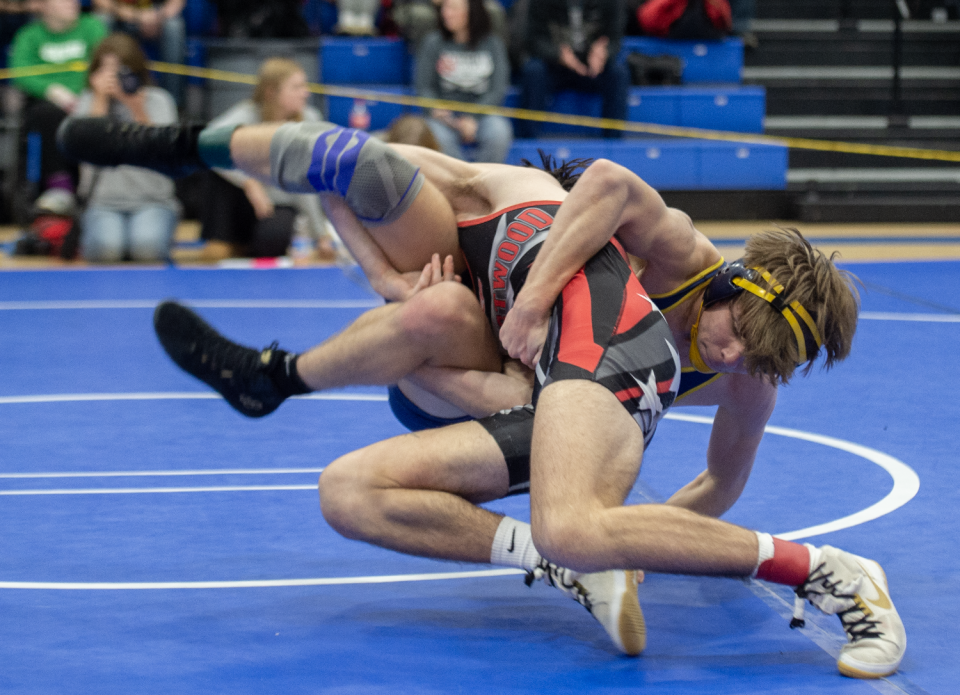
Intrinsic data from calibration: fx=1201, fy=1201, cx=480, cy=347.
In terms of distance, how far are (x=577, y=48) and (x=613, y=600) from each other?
7.65 m

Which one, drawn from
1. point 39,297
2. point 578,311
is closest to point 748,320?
point 578,311

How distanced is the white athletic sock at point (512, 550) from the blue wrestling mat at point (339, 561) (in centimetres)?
12

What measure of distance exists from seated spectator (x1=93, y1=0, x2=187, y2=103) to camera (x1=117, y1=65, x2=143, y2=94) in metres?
2.08

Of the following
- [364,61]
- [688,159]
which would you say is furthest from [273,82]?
[688,159]

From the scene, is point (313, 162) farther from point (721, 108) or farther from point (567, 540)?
point (721, 108)

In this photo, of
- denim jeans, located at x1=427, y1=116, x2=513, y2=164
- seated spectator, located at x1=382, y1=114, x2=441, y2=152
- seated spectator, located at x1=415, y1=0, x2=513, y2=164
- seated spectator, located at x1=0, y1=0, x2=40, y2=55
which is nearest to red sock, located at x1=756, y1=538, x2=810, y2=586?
seated spectator, located at x1=382, y1=114, x2=441, y2=152

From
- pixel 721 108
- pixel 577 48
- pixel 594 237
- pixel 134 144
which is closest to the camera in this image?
pixel 594 237

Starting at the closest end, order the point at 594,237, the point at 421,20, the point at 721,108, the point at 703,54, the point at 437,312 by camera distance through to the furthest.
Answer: the point at 594,237 → the point at 437,312 → the point at 421,20 → the point at 721,108 → the point at 703,54

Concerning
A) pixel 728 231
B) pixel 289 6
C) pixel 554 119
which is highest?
pixel 289 6

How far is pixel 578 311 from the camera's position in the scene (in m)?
2.58

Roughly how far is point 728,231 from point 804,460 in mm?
5403

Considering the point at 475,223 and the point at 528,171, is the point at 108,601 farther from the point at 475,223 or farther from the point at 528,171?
the point at 528,171

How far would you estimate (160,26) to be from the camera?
30.3 feet

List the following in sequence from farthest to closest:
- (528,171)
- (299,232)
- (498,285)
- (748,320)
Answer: (299,232)
(528,171)
(498,285)
(748,320)
